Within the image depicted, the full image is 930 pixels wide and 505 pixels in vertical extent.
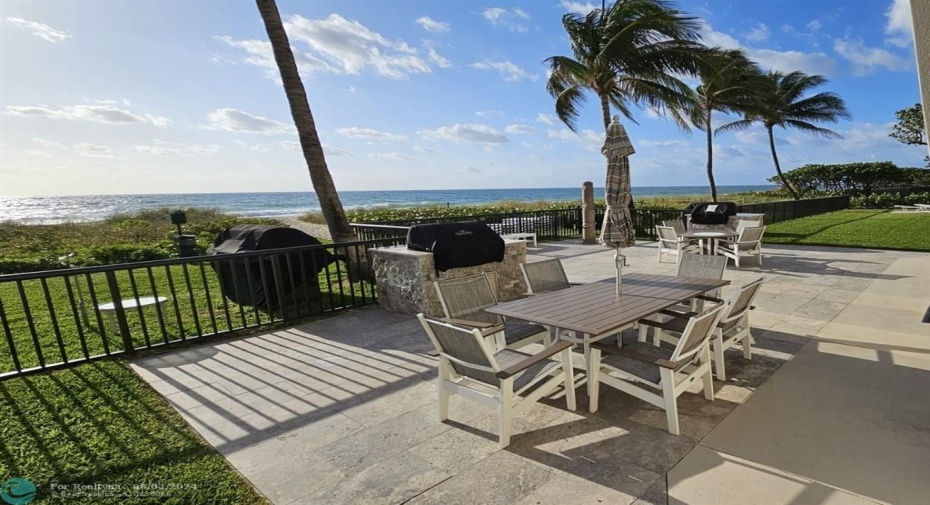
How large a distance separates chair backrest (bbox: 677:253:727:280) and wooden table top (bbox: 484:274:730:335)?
21 cm

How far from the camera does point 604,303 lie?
2979mm

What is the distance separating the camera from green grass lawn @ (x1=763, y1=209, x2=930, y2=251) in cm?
838

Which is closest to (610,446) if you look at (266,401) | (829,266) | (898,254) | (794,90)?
(266,401)

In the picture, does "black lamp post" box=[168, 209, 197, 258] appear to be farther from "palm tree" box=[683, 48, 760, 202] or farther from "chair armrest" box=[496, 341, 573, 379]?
"palm tree" box=[683, 48, 760, 202]

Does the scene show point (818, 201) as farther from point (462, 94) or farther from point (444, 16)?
point (444, 16)

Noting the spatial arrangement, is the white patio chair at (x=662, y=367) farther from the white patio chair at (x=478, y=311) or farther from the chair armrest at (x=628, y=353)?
the white patio chair at (x=478, y=311)

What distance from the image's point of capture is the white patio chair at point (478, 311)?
304 centimetres

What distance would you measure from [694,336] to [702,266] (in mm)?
1942

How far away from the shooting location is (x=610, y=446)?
2.17m

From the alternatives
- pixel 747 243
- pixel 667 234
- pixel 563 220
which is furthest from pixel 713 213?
pixel 563 220

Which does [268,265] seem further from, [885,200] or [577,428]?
[885,200]

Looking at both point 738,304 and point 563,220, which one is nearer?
point 738,304

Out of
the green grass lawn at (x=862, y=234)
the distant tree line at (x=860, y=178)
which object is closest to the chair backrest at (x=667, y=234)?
the green grass lawn at (x=862, y=234)

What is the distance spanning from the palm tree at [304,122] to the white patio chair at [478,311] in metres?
3.53
